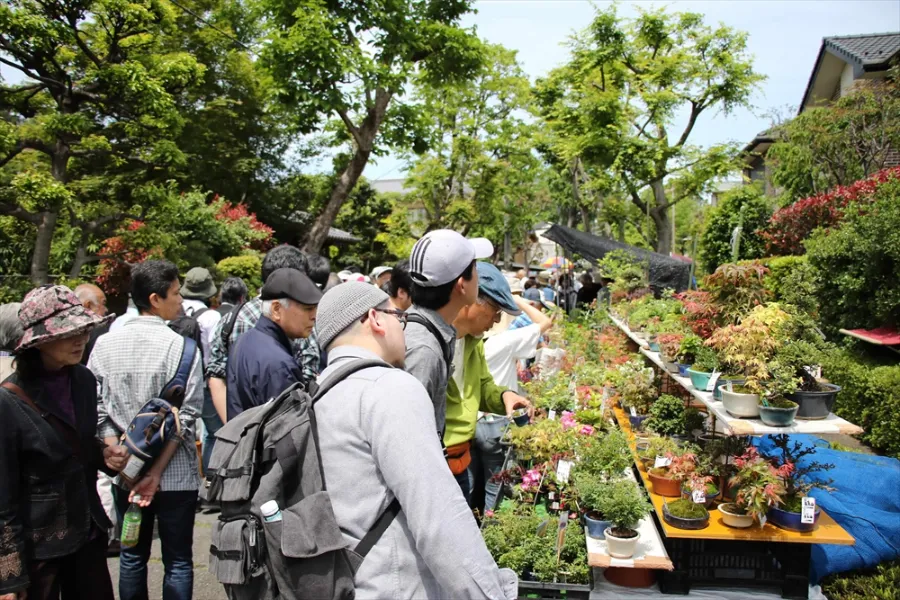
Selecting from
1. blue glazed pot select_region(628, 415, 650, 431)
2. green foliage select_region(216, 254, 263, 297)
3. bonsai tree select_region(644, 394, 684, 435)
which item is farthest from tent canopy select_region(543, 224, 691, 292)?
bonsai tree select_region(644, 394, 684, 435)

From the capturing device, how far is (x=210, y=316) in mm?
5434

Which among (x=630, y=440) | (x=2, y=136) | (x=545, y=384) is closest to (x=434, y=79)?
(x=2, y=136)

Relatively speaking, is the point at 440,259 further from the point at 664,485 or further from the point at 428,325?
the point at 664,485

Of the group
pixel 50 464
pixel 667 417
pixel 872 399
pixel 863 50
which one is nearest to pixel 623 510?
pixel 667 417

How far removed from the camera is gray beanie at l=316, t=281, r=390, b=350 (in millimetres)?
1665

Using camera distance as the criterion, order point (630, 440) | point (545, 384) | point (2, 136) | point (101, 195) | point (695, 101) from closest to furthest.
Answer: point (630, 440) → point (545, 384) → point (2, 136) → point (101, 195) → point (695, 101)

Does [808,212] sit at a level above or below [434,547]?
above

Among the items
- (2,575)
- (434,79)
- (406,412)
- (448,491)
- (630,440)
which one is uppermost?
(434,79)

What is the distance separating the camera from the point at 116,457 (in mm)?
2906

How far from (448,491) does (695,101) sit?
17.6 m

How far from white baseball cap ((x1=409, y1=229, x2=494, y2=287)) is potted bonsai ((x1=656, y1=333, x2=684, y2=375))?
2.80 meters

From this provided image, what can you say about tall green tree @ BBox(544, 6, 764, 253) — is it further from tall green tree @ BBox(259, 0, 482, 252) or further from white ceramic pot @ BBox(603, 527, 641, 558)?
white ceramic pot @ BBox(603, 527, 641, 558)

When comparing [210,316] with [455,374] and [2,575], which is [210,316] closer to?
[455,374]

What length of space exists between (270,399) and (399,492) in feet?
5.68
